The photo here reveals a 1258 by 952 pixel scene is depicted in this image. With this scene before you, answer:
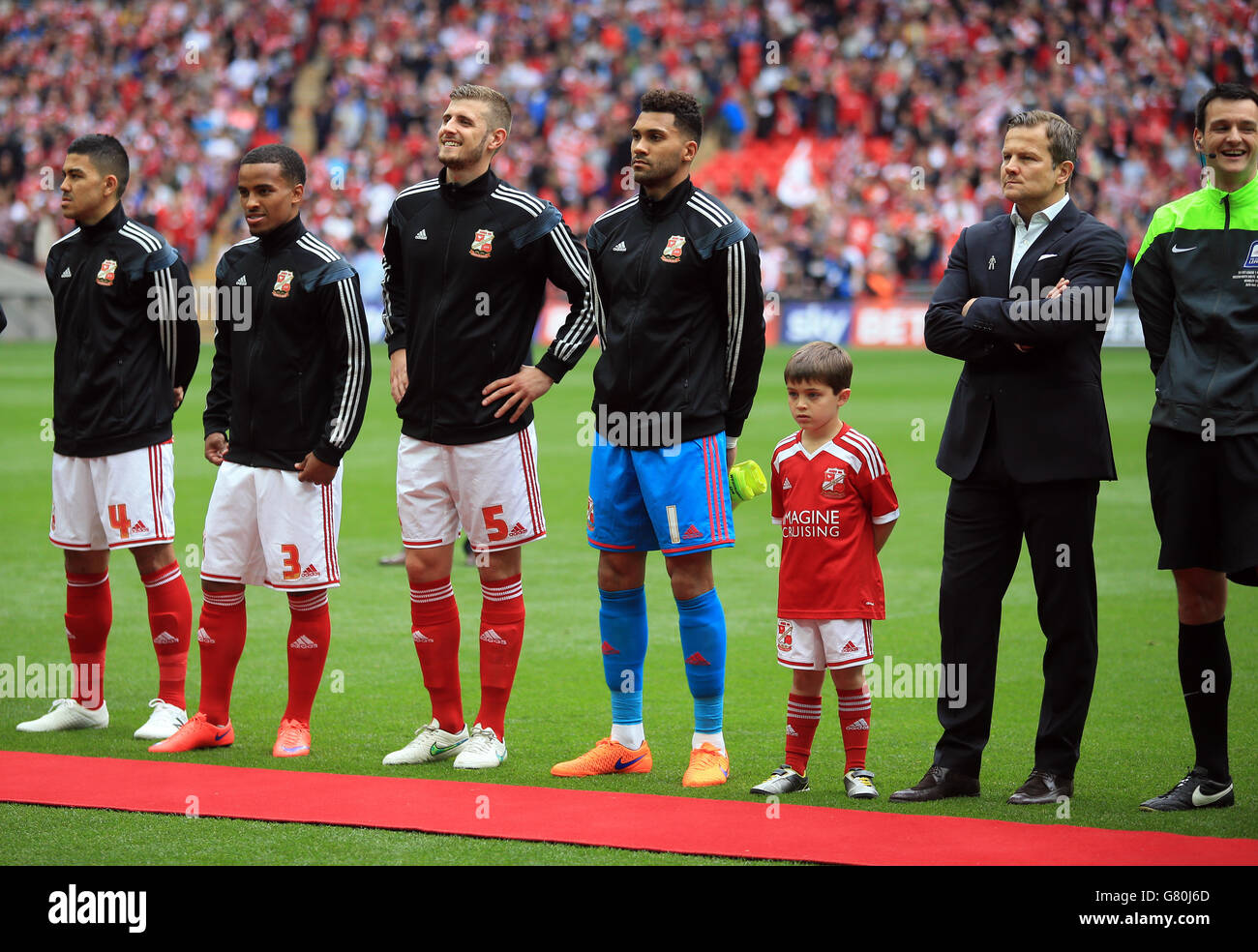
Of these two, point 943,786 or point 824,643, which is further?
point 824,643

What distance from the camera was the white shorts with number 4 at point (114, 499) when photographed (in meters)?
6.38

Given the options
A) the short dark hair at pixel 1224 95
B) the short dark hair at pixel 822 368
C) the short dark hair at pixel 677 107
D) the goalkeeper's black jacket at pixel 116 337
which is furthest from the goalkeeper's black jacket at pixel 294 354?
the short dark hair at pixel 1224 95

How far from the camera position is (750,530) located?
39.2 ft

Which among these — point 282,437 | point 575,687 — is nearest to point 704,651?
point 575,687

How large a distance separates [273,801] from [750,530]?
23.5 ft

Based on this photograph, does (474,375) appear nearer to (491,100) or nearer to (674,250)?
(674,250)

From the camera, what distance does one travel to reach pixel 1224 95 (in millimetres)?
5090

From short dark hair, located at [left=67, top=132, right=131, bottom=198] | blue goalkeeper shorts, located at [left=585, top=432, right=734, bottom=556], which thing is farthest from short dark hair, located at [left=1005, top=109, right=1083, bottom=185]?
short dark hair, located at [left=67, top=132, right=131, bottom=198]

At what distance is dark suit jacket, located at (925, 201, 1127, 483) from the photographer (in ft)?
16.7

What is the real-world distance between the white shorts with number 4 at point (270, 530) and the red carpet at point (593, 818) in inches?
31.4

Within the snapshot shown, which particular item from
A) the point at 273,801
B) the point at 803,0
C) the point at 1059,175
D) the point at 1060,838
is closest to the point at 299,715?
the point at 273,801

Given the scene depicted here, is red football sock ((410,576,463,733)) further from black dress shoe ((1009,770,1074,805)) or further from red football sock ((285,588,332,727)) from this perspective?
black dress shoe ((1009,770,1074,805))

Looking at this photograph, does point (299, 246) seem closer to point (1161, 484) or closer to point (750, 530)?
point (1161, 484)

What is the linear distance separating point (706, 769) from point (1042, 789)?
3.76 feet
